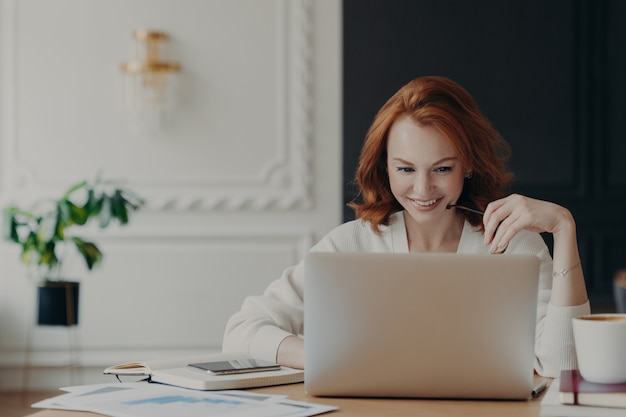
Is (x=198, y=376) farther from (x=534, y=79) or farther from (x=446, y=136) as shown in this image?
(x=534, y=79)

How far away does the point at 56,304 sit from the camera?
454 centimetres

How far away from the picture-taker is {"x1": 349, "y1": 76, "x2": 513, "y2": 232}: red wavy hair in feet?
6.73

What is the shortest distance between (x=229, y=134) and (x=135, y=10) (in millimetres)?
789

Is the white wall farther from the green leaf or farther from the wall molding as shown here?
the green leaf

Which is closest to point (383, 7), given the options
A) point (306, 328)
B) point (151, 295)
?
point (151, 295)

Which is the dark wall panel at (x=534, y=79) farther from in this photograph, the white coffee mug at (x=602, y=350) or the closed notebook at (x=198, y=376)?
the white coffee mug at (x=602, y=350)

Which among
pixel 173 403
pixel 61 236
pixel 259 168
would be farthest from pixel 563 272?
pixel 259 168

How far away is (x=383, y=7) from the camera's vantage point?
230 inches

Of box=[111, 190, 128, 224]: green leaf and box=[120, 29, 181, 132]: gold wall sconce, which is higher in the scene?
box=[120, 29, 181, 132]: gold wall sconce

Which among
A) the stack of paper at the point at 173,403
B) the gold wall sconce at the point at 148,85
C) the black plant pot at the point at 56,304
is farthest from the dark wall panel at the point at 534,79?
the stack of paper at the point at 173,403

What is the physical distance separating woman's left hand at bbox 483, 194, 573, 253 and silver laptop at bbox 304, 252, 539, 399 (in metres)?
0.38

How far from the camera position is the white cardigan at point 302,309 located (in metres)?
1.70

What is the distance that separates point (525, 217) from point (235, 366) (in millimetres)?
575

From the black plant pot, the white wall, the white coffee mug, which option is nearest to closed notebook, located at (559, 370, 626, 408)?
the white coffee mug
